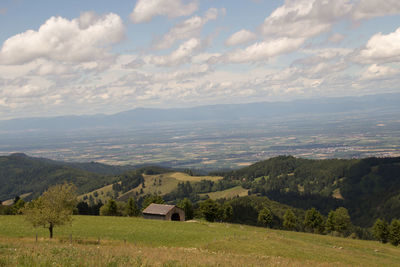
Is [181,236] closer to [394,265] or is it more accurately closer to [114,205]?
[394,265]

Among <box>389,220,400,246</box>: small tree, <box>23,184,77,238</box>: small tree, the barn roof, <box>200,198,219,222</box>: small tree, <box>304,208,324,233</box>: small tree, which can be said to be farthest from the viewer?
<box>304,208,324,233</box>: small tree

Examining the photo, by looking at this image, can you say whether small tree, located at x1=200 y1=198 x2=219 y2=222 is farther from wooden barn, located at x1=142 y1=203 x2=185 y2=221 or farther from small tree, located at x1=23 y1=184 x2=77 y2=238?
small tree, located at x1=23 y1=184 x2=77 y2=238

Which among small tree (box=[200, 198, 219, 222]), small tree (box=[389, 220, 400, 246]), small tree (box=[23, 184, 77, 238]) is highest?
small tree (box=[23, 184, 77, 238])

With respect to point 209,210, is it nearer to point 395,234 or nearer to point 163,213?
point 163,213

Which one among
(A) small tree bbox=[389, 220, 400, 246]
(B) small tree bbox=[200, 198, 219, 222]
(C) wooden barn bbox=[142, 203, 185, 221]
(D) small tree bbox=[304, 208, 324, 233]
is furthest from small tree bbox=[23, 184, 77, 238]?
(A) small tree bbox=[389, 220, 400, 246]

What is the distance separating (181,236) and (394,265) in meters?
30.8

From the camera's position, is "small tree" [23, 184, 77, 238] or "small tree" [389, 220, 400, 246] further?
"small tree" [389, 220, 400, 246]

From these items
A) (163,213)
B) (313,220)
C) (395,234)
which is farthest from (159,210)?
(395,234)

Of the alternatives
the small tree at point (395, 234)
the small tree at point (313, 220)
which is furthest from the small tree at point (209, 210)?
the small tree at point (395, 234)

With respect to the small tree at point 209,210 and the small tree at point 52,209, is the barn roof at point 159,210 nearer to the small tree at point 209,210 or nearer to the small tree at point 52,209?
the small tree at point 209,210

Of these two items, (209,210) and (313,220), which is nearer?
(209,210)

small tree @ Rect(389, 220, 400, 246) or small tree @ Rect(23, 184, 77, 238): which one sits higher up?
small tree @ Rect(23, 184, 77, 238)

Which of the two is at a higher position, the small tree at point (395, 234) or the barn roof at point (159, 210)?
the barn roof at point (159, 210)

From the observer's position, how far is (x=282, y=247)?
45844mm
